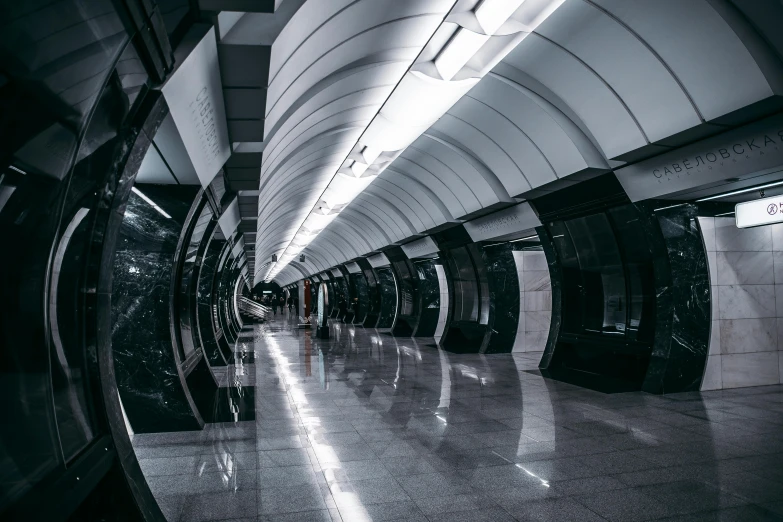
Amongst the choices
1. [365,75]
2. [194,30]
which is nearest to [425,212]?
[365,75]

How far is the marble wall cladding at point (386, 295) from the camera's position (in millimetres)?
26484

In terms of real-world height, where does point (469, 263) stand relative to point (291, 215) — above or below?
below

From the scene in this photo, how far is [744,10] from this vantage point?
17.2 feet

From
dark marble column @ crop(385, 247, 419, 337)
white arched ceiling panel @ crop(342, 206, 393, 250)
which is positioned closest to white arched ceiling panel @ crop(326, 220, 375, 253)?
white arched ceiling panel @ crop(342, 206, 393, 250)

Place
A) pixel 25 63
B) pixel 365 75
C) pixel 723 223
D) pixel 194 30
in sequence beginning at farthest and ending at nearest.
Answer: pixel 723 223, pixel 365 75, pixel 194 30, pixel 25 63

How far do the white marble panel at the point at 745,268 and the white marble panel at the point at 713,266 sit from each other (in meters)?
A: 0.07

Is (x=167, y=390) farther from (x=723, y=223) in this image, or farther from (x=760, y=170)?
(x=723, y=223)

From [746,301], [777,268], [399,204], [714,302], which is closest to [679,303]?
[714,302]

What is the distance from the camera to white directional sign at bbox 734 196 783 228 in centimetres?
757

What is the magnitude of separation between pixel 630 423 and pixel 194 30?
650 centimetres

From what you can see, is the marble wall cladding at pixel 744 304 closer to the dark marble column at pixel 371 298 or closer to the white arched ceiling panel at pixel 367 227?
the white arched ceiling panel at pixel 367 227

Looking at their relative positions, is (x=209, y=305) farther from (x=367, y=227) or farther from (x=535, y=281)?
(x=535, y=281)

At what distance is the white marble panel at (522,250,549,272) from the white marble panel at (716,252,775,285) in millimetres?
5984

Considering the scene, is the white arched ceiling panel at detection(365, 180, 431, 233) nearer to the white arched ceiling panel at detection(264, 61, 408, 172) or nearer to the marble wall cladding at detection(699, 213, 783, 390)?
the marble wall cladding at detection(699, 213, 783, 390)
